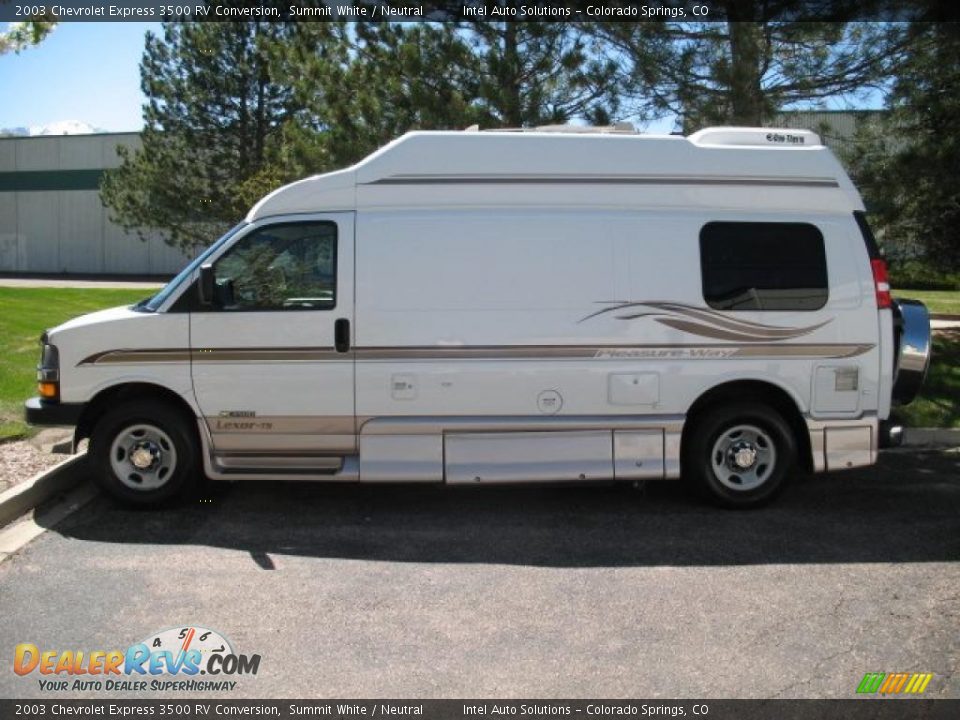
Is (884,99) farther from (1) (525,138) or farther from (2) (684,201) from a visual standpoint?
(1) (525,138)

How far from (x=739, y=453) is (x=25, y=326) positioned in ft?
40.7

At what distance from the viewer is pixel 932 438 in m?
8.91

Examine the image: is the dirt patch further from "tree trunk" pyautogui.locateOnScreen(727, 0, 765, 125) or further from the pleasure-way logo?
"tree trunk" pyautogui.locateOnScreen(727, 0, 765, 125)

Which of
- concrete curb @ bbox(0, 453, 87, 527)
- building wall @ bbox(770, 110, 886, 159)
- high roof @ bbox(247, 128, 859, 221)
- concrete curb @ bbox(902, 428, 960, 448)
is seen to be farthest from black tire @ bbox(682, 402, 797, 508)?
building wall @ bbox(770, 110, 886, 159)

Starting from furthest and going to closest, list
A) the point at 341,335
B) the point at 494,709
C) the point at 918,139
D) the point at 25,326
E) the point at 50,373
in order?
the point at 25,326 → the point at 918,139 → the point at 50,373 → the point at 341,335 → the point at 494,709

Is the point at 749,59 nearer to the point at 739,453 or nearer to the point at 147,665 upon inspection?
the point at 739,453

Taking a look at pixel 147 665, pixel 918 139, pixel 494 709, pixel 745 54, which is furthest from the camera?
pixel 918 139

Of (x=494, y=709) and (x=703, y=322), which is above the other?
(x=703, y=322)

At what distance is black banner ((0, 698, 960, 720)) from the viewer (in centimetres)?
369

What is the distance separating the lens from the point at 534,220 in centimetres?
638

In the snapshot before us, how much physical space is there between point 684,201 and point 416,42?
6.67 meters

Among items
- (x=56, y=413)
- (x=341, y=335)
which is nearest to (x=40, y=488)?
(x=56, y=413)

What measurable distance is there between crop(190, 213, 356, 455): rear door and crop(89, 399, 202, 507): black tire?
23 cm

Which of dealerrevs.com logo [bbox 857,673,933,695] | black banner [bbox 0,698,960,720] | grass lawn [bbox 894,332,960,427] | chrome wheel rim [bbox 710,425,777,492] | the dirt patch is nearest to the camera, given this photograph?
black banner [bbox 0,698,960,720]
